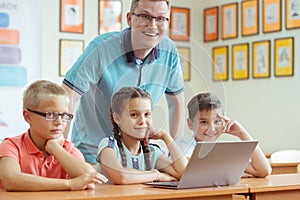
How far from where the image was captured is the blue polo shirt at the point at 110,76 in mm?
2490

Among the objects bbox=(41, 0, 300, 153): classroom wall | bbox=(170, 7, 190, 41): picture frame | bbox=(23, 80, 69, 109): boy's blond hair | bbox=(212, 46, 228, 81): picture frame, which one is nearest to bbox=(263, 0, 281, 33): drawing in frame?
bbox=(41, 0, 300, 153): classroom wall

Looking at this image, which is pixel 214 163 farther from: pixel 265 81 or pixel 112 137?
pixel 265 81

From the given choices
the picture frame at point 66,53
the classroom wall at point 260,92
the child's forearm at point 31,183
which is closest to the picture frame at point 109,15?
the classroom wall at point 260,92

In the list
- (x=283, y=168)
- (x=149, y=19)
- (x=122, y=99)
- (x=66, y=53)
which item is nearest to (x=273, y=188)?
(x=122, y=99)

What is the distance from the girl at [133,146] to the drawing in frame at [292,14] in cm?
351

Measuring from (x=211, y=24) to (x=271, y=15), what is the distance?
35.0 inches

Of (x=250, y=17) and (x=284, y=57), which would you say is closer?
(x=284, y=57)

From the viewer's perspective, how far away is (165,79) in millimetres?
2578

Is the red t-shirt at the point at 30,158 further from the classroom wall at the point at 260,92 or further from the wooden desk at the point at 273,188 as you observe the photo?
the classroom wall at the point at 260,92

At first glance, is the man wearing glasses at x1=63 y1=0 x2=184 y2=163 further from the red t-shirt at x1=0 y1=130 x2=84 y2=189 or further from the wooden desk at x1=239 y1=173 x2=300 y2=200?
the wooden desk at x1=239 y1=173 x2=300 y2=200

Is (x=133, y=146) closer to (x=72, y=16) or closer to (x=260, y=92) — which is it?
(x=72, y=16)

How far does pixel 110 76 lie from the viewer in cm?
250

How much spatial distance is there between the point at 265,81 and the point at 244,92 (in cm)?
34

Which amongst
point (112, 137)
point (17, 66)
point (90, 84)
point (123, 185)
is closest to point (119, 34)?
point (90, 84)
